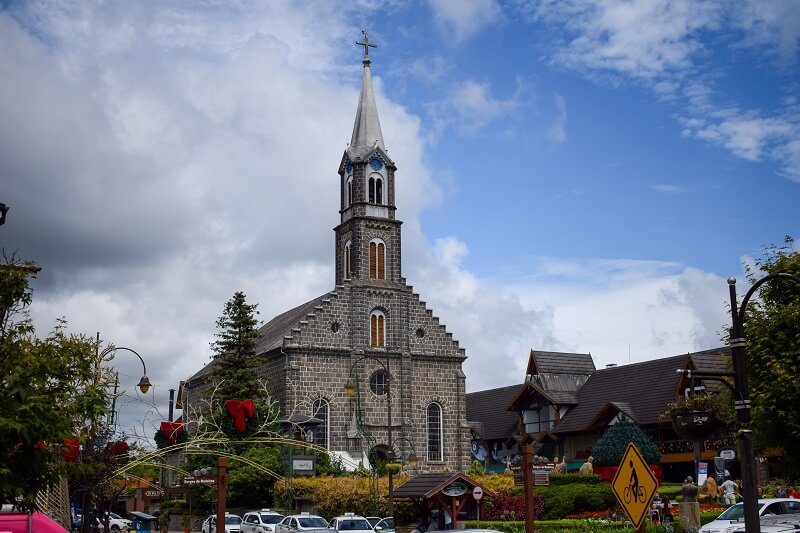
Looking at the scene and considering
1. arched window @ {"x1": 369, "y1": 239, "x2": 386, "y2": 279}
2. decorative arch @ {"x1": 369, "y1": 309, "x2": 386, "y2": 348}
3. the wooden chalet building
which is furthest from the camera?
arched window @ {"x1": 369, "y1": 239, "x2": 386, "y2": 279}

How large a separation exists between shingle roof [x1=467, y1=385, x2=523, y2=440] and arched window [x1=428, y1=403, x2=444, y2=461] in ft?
17.3

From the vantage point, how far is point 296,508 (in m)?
47.8

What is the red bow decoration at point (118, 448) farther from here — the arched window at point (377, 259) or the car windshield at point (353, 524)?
the arched window at point (377, 259)

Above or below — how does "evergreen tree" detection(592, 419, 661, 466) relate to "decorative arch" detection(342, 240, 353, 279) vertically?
below

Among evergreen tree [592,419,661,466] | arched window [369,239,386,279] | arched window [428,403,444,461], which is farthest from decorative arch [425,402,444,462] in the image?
evergreen tree [592,419,661,466]

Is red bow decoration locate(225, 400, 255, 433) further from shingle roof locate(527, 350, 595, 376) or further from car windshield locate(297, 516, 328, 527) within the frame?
shingle roof locate(527, 350, 595, 376)

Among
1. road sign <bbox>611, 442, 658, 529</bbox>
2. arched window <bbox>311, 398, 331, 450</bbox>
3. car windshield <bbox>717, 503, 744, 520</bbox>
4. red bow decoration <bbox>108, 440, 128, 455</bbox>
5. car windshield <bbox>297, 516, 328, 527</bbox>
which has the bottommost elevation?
car windshield <bbox>297, 516, 328, 527</bbox>

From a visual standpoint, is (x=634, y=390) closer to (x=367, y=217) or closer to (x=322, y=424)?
(x=322, y=424)

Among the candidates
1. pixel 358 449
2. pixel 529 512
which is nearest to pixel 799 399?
pixel 529 512

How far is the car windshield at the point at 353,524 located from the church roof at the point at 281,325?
27.0 m

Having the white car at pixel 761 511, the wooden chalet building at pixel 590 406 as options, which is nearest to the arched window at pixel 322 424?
the wooden chalet building at pixel 590 406

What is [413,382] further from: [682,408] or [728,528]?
[682,408]

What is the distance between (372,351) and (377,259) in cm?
646

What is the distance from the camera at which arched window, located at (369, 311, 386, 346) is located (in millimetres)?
62156
